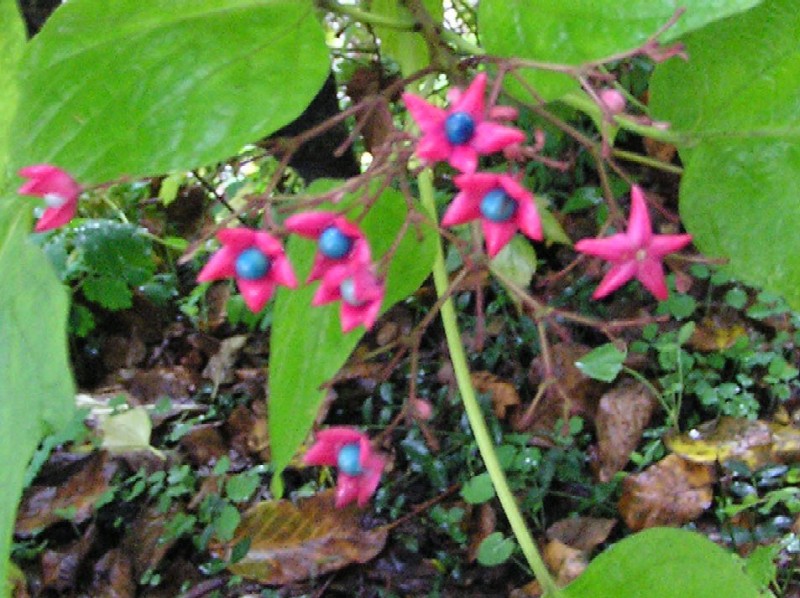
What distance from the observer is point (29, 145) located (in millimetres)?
519

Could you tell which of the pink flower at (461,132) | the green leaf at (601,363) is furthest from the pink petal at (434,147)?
the green leaf at (601,363)

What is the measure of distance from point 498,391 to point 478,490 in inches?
7.2

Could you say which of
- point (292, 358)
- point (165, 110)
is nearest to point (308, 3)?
point (165, 110)

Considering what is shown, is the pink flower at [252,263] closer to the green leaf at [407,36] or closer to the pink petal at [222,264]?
the pink petal at [222,264]

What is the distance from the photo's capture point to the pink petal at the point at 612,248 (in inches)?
16.2

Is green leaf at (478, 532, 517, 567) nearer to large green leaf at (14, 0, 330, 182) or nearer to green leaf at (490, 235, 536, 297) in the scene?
green leaf at (490, 235, 536, 297)

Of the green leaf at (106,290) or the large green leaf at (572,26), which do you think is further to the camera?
the green leaf at (106,290)

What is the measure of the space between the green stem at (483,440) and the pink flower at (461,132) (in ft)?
0.65

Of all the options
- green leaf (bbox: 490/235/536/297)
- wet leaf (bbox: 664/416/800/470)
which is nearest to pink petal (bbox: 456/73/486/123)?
green leaf (bbox: 490/235/536/297)

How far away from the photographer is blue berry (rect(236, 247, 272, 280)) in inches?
17.0

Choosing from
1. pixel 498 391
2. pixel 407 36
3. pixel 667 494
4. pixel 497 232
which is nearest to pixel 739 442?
pixel 667 494

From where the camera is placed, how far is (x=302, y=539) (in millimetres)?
1028

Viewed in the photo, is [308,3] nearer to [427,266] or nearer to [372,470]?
[427,266]

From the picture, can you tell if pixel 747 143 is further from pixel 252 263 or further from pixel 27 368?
pixel 27 368
